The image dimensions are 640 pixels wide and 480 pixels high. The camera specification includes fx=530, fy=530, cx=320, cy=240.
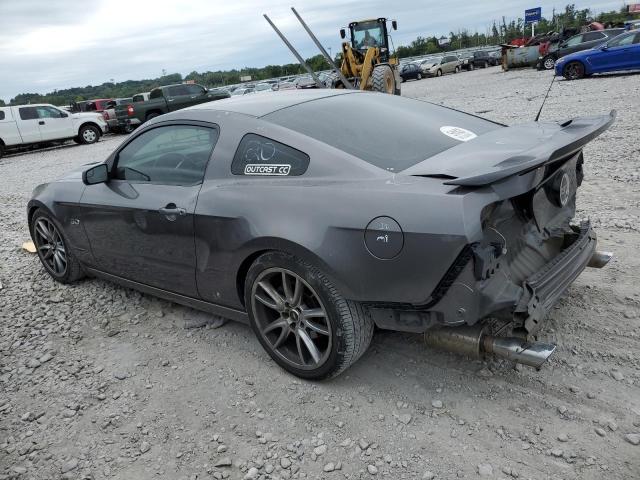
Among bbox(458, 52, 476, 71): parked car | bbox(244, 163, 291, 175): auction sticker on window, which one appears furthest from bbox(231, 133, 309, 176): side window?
bbox(458, 52, 476, 71): parked car

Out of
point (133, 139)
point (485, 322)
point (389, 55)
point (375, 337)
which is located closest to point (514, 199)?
point (485, 322)

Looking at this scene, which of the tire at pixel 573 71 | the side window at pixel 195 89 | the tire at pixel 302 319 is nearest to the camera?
the tire at pixel 302 319

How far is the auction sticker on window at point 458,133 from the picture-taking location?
3125 millimetres

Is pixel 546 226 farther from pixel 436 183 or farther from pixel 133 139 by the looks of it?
pixel 133 139

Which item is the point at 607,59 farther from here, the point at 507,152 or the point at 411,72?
the point at 411,72

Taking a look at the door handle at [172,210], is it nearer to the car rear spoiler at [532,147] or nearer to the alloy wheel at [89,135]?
the car rear spoiler at [532,147]

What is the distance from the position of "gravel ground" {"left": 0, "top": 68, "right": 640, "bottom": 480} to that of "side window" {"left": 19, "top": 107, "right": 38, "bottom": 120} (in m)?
17.3

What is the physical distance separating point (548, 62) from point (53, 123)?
2207 cm

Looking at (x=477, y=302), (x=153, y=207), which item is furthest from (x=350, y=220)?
(x=153, y=207)

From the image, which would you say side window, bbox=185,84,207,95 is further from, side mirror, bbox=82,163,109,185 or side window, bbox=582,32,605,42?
side mirror, bbox=82,163,109,185

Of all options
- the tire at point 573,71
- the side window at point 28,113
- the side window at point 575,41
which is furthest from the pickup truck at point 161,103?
the side window at point 575,41

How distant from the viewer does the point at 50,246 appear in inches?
187

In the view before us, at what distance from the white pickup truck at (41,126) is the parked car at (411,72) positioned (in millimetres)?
25225

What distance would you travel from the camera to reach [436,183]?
2393 millimetres
